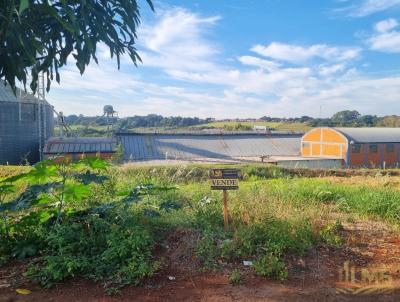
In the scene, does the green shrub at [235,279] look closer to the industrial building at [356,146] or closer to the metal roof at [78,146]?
the metal roof at [78,146]

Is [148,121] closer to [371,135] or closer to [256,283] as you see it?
[371,135]

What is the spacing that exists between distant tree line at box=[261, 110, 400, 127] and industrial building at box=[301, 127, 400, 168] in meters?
23.5

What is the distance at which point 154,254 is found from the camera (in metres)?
3.87

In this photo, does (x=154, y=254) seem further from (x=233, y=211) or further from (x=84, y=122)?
(x=84, y=122)

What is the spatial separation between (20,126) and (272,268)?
76.1 ft

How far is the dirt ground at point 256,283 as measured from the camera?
3162 millimetres

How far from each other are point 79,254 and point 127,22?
7.72 feet

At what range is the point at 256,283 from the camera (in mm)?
3391

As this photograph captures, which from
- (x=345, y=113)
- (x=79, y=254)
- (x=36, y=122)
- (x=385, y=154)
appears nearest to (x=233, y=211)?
(x=79, y=254)

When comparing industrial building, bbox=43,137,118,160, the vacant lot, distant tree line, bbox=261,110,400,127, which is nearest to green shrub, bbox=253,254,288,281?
the vacant lot

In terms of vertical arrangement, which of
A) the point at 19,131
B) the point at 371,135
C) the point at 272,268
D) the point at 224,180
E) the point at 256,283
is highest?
the point at 19,131

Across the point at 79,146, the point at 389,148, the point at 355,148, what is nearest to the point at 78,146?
the point at 79,146

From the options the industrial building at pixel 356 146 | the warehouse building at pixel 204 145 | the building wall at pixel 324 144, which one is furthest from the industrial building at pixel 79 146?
the industrial building at pixel 356 146

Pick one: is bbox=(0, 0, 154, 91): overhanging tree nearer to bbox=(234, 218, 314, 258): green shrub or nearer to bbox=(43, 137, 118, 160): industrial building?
bbox=(234, 218, 314, 258): green shrub
